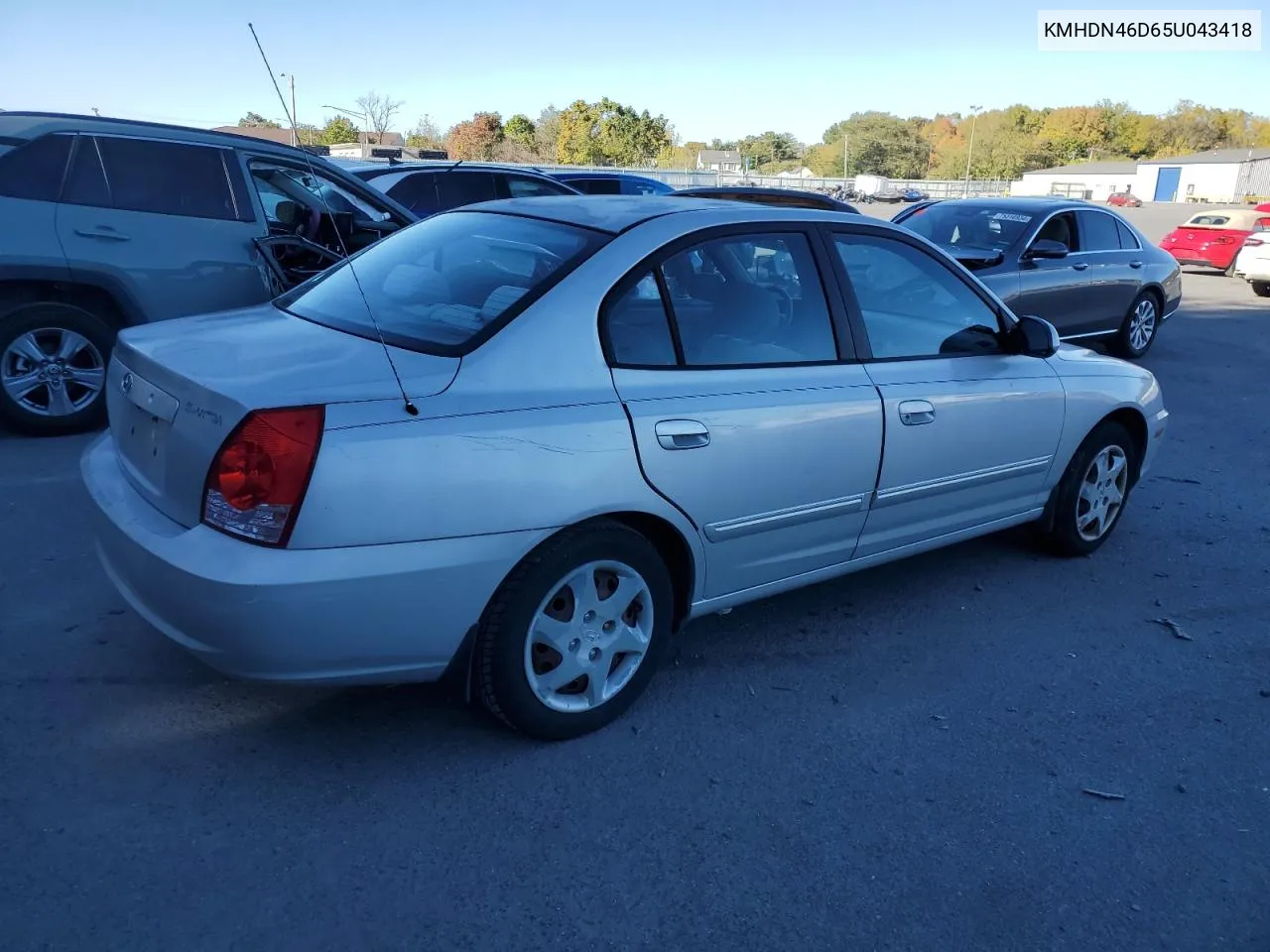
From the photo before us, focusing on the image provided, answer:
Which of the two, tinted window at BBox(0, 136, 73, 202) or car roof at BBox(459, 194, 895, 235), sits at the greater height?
tinted window at BBox(0, 136, 73, 202)

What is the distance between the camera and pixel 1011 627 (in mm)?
4301

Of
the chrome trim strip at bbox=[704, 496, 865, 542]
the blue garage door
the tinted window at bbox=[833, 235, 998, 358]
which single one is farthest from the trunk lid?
the blue garage door

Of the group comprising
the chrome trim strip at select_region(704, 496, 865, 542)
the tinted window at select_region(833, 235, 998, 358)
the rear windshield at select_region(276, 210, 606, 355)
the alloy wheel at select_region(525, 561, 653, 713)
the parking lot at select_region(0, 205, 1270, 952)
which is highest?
A: the rear windshield at select_region(276, 210, 606, 355)

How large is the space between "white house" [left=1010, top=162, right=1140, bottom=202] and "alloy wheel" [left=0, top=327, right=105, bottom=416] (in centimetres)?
7990

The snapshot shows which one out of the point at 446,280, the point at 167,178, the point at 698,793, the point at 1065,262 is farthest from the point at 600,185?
the point at 698,793

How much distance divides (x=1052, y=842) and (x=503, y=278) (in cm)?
234

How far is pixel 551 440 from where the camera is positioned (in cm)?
292

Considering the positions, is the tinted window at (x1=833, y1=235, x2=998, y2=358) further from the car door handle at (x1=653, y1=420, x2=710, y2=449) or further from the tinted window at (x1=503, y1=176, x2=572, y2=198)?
the tinted window at (x1=503, y1=176, x2=572, y2=198)

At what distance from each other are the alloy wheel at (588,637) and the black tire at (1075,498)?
8.27 feet

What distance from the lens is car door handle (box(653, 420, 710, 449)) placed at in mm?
3166

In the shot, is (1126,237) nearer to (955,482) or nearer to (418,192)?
(418,192)

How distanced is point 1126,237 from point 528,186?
256 inches

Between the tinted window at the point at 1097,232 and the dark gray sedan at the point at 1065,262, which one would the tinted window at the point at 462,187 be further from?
the tinted window at the point at 1097,232

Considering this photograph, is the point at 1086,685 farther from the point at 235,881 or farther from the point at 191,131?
the point at 191,131
